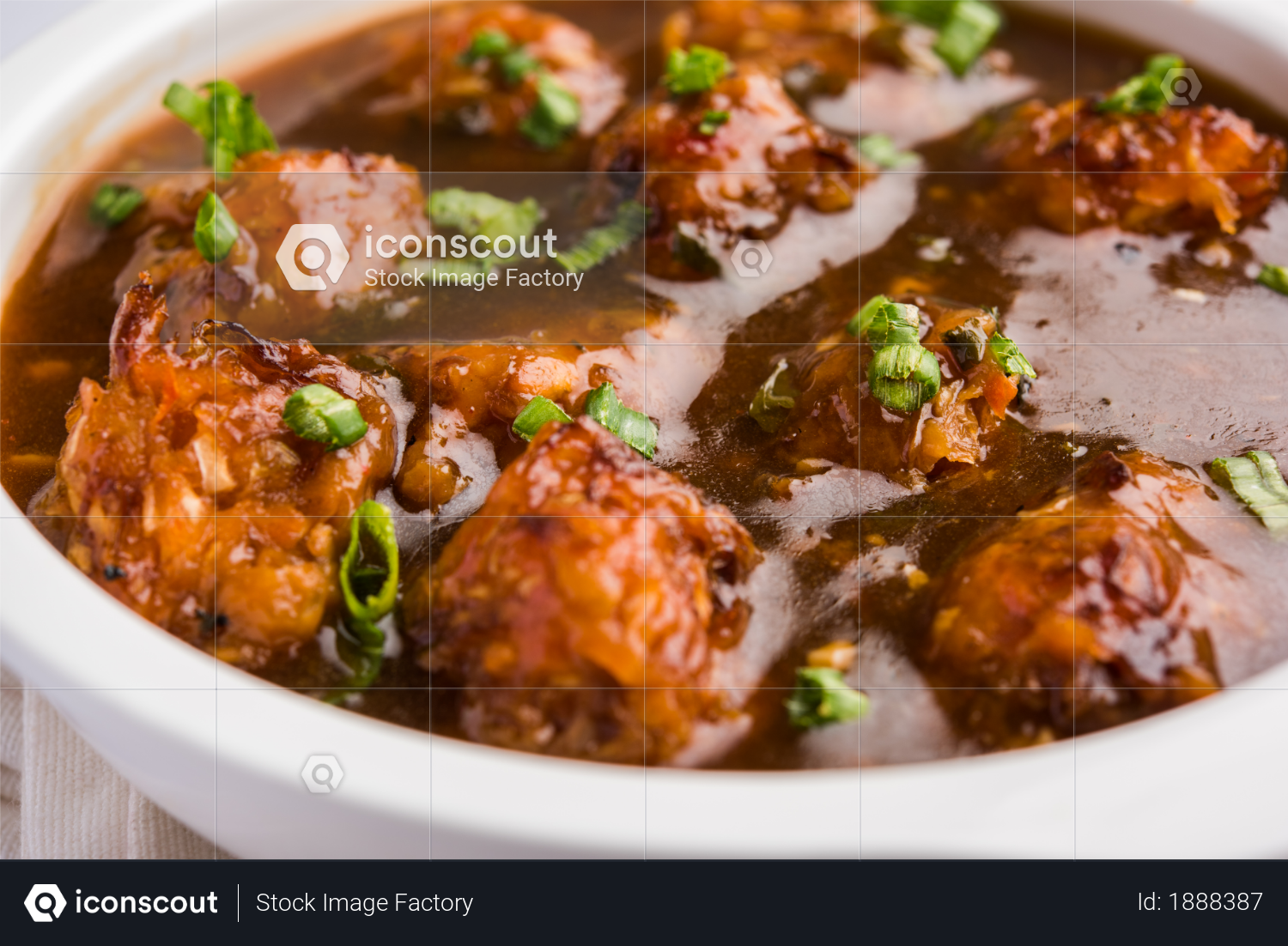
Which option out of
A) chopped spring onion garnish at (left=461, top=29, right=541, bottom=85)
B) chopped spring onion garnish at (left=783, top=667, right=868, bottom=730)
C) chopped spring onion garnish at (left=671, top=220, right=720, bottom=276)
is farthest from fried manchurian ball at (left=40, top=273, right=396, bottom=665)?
chopped spring onion garnish at (left=461, top=29, right=541, bottom=85)

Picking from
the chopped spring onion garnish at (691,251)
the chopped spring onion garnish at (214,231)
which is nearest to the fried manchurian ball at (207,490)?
the chopped spring onion garnish at (214,231)

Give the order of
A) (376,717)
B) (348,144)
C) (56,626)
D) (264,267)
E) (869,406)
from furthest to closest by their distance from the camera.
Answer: (348,144), (264,267), (869,406), (376,717), (56,626)

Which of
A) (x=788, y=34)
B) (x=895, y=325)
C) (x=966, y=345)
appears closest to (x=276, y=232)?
(x=895, y=325)

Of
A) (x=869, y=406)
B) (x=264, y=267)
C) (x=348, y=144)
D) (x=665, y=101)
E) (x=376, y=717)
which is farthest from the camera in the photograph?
(x=348, y=144)

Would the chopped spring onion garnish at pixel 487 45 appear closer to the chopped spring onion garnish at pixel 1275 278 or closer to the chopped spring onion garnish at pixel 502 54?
the chopped spring onion garnish at pixel 502 54

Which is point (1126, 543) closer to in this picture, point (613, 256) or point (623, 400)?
point (623, 400)

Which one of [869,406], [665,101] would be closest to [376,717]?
[869,406]
